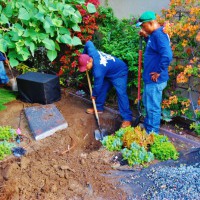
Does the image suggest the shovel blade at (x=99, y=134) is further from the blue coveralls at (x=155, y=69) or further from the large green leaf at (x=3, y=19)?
the large green leaf at (x=3, y=19)

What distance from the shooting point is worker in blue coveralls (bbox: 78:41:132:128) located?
4.59 metres

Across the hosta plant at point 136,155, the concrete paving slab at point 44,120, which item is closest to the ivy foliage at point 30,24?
the concrete paving slab at point 44,120

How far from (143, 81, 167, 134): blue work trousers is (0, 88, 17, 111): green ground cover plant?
2.64 m

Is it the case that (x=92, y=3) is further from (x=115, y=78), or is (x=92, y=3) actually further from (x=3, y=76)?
(x=3, y=76)

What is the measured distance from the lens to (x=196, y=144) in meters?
4.30

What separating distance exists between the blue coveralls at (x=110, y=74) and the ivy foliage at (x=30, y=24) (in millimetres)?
606

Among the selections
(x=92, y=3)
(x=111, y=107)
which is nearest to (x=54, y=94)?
(x=111, y=107)

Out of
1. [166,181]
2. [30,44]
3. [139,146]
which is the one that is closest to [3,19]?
[30,44]

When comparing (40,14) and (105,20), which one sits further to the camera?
(105,20)

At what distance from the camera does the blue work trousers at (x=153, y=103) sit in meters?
4.13

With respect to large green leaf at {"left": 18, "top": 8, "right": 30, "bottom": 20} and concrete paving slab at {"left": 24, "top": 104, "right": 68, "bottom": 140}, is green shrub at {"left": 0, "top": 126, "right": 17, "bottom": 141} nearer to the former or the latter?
concrete paving slab at {"left": 24, "top": 104, "right": 68, "bottom": 140}

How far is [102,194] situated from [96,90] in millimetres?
1935

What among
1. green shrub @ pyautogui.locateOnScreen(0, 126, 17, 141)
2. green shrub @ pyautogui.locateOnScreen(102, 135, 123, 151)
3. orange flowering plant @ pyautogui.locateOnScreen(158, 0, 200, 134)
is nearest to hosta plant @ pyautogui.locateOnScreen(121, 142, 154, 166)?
green shrub @ pyautogui.locateOnScreen(102, 135, 123, 151)

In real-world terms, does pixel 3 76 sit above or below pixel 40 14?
below
